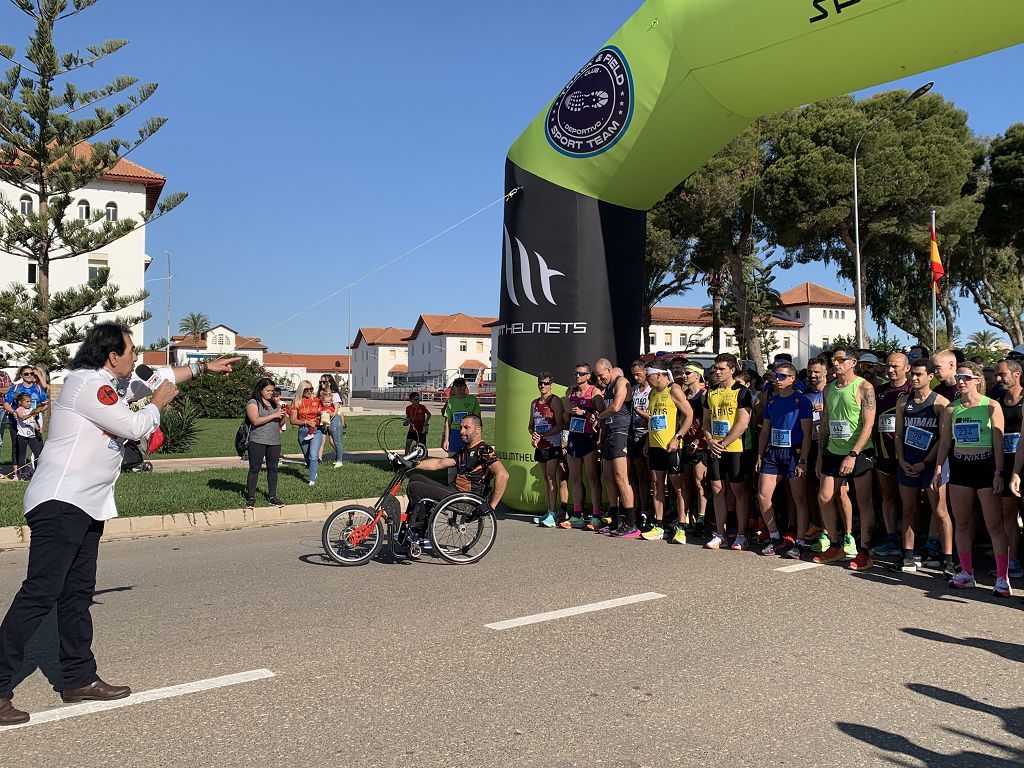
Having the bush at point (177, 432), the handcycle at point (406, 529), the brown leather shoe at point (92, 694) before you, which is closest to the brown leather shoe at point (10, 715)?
the brown leather shoe at point (92, 694)

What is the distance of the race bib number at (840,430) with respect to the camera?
25.4ft

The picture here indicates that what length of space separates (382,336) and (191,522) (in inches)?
4802

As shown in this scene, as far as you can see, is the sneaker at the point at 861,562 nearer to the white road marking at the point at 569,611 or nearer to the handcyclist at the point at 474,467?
the white road marking at the point at 569,611

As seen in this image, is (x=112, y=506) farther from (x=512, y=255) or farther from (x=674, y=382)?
(x=512, y=255)

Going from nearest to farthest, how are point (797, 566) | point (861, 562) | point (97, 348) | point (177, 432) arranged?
point (97, 348), point (861, 562), point (797, 566), point (177, 432)

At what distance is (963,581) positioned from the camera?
269 inches

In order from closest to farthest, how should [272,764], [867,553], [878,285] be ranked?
[272,764] → [867,553] → [878,285]

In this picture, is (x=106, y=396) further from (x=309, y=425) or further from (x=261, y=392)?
(x=309, y=425)

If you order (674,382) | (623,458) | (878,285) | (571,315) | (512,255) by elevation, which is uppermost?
(878,285)

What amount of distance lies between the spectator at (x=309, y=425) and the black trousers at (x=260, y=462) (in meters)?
1.56

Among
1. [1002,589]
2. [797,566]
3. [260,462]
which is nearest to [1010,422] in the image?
[1002,589]

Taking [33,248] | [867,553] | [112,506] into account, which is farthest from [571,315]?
[33,248]

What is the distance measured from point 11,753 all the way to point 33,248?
57.0ft

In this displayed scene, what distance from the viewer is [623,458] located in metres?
9.39
